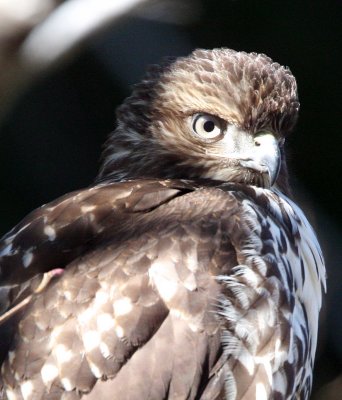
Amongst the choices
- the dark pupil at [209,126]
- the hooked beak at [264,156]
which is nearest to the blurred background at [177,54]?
the dark pupil at [209,126]

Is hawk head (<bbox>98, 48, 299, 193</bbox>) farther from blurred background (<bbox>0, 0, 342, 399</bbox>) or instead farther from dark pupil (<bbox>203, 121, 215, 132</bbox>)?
blurred background (<bbox>0, 0, 342, 399</bbox>)

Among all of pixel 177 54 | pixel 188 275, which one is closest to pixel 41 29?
pixel 188 275

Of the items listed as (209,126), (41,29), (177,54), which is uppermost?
(41,29)

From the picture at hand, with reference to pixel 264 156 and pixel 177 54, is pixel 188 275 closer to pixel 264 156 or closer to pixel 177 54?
pixel 264 156

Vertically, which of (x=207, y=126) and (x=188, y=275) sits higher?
(x=207, y=126)

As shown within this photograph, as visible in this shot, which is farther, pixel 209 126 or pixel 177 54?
pixel 177 54

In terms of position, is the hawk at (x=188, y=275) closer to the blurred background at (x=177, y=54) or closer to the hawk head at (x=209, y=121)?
the hawk head at (x=209, y=121)

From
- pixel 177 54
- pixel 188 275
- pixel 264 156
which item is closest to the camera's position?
pixel 188 275

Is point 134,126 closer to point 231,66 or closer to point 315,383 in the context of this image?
point 231,66

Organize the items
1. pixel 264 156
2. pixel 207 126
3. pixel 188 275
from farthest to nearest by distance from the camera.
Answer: pixel 207 126
pixel 264 156
pixel 188 275
